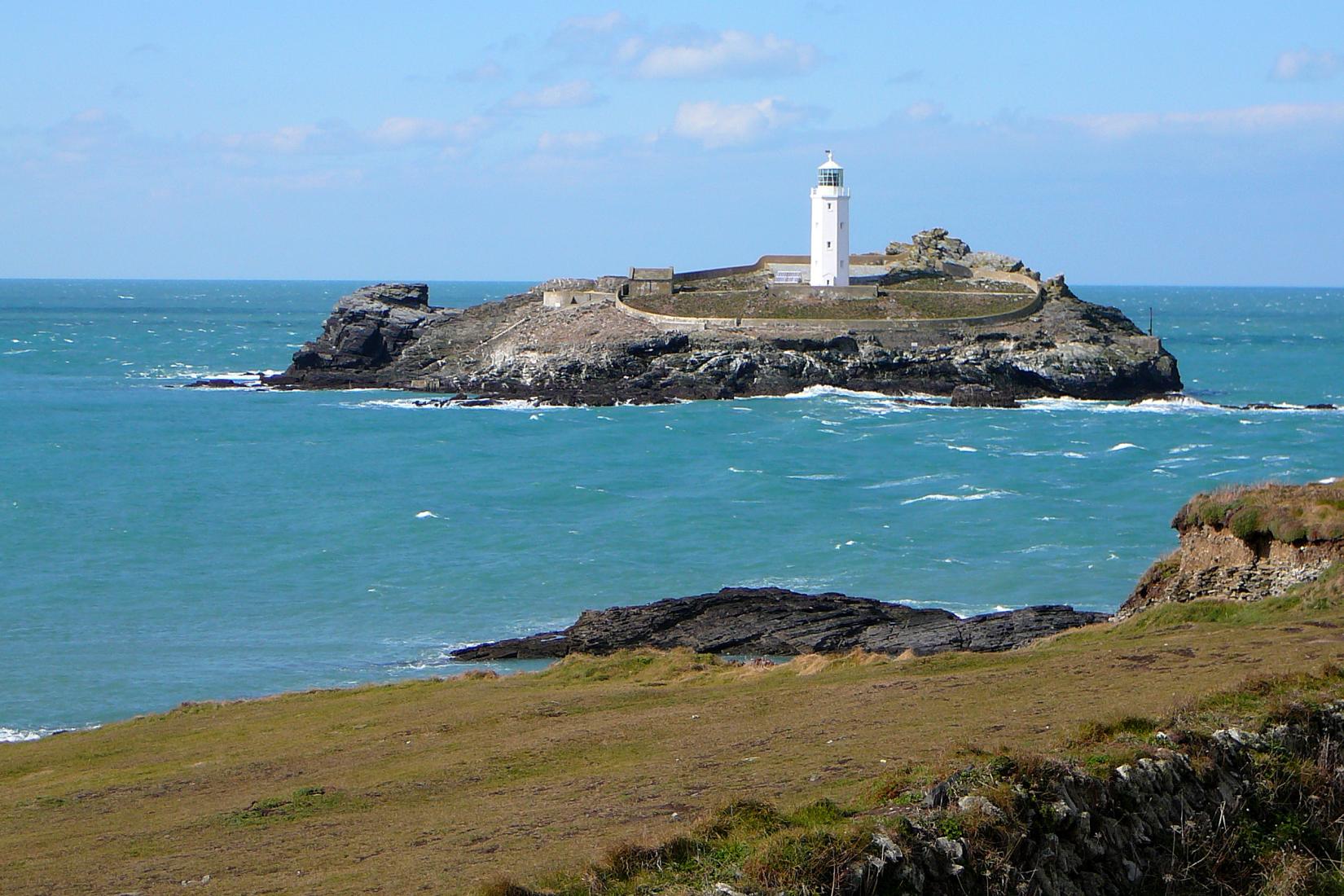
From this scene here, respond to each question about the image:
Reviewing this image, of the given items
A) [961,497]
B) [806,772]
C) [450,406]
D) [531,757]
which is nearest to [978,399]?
[961,497]

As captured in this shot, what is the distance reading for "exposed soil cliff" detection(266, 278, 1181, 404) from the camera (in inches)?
3469

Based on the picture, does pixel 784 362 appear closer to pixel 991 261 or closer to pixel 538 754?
pixel 991 261

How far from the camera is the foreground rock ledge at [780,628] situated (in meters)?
31.5

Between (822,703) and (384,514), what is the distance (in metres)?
38.1

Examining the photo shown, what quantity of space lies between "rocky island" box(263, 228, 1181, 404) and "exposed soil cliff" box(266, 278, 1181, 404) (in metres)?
0.11

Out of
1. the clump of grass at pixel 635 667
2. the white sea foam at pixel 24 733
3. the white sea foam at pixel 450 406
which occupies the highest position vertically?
the white sea foam at pixel 450 406

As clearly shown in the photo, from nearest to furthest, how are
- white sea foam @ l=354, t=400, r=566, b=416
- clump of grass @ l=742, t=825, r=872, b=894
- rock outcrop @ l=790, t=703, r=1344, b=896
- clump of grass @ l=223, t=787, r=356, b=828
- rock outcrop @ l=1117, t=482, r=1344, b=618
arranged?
1. clump of grass @ l=742, t=825, r=872, b=894
2. rock outcrop @ l=790, t=703, r=1344, b=896
3. clump of grass @ l=223, t=787, r=356, b=828
4. rock outcrop @ l=1117, t=482, r=1344, b=618
5. white sea foam @ l=354, t=400, r=566, b=416

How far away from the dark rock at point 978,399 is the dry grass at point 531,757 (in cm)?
6112

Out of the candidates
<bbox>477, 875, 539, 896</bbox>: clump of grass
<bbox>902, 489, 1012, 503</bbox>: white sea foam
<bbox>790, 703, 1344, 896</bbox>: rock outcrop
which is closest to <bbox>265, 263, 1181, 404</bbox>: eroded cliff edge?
<bbox>902, 489, 1012, 503</bbox>: white sea foam

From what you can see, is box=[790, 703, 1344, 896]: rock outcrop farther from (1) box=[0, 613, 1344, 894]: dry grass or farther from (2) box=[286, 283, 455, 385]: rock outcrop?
(2) box=[286, 283, 455, 385]: rock outcrop

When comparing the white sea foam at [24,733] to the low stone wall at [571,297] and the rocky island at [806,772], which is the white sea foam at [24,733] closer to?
the rocky island at [806,772]

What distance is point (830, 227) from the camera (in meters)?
103

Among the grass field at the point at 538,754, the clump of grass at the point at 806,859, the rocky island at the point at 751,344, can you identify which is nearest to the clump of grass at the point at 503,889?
the grass field at the point at 538,754

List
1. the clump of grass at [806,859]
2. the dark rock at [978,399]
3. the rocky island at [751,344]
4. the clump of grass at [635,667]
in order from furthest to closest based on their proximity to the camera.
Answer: the rocky island at [751,344], the dark rock at [978,399], the clump of grass at [635,667], the clump of grass at [806,859]
